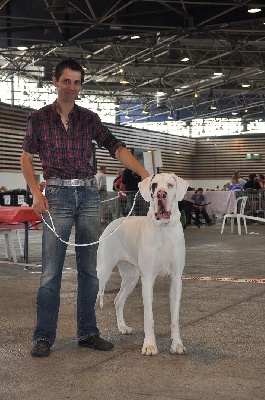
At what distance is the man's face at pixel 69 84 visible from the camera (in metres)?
4.52

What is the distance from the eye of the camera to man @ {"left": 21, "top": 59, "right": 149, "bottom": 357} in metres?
4.58

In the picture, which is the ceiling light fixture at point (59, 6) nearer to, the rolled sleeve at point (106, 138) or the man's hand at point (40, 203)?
the rolled sleeve at point (106, 138)

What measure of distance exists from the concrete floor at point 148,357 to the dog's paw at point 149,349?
0.14ft

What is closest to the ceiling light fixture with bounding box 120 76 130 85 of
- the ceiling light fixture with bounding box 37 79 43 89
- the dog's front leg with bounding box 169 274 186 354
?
the ceiling light fixture with bounding box 37 79 43 89

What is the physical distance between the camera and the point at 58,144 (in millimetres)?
4586

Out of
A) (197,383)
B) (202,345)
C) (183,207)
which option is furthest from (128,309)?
(183,207)

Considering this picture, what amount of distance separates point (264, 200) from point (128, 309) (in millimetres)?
16192

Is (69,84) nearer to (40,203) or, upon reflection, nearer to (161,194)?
(40,203)

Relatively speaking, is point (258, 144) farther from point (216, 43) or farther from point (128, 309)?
point (128, 309)

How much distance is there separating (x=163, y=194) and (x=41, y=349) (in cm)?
130

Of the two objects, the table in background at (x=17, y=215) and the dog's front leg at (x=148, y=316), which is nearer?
the dog's front leg at (x=148, y=316)

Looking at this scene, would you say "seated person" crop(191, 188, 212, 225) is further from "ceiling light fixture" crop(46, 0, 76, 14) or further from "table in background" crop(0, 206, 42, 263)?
"table in background" crop(0, 206, 42, 263)

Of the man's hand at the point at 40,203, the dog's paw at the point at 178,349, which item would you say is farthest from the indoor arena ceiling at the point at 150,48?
the dog's paw at the point at 178,349

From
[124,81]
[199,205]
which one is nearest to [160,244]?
[199,205]
